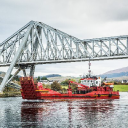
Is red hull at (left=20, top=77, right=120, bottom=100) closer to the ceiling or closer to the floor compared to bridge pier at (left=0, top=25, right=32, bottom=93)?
closer to the floor

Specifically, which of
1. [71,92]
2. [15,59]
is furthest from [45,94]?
[15,59]

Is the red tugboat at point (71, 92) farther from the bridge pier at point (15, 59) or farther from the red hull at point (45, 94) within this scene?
the bridge pier at point (15, 59)

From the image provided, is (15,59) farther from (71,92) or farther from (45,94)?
(71,92)

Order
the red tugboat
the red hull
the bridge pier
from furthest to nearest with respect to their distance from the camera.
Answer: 1. the bridge pier
2. the red tugboat
3. the red hull

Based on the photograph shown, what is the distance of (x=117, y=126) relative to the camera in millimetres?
46125

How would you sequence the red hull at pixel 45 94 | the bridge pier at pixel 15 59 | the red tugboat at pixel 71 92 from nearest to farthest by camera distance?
the red hull at pixel 45 94, the red tugboat at pixel 71 92, the bridge pier at pixel 15 59

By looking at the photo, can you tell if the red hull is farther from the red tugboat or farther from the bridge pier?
the bridge pier

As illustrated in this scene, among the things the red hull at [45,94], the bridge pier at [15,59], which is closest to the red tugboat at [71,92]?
the red hull at [45,94]

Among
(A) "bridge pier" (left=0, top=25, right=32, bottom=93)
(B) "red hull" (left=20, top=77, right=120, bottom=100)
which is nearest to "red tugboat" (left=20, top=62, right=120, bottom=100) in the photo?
(B) "red hull" (left=20, top=77, right=120, bottom=100)

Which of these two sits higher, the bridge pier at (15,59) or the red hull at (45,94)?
the bridge pier at (15,59)

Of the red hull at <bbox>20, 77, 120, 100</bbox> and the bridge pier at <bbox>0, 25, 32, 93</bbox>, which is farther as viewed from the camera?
the bridge pier at <bbox>0, 25, 32, 93</bbox>

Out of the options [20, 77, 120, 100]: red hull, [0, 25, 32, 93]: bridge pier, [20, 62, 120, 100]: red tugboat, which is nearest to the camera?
[20, 77, 120, 100]: red hull

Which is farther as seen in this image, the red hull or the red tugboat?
the red tugboat

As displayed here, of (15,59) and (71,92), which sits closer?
(71,92)
